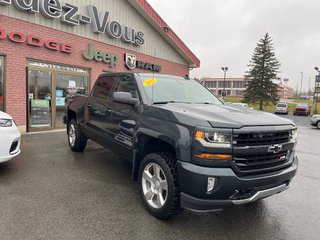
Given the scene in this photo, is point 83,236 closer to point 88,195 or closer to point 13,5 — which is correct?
point 88,195

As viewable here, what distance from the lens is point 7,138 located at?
4312 mm

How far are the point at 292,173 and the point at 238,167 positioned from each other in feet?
3.14

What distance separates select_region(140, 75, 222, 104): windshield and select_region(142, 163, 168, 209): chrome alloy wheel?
987mm

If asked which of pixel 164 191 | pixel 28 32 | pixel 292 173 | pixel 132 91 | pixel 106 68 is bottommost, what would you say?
pixel 164 191

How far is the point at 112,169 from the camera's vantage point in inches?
203

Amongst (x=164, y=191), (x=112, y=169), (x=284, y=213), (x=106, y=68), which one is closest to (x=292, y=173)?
(x=284, y=213)

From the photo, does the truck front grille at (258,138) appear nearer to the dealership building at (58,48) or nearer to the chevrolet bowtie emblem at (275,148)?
the chevrolet bowtie emblem at (275,148)

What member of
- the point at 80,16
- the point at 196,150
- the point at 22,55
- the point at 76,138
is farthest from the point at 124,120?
the point at 80,16

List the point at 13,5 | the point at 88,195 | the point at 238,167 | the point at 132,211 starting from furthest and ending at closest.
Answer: the point at 13,5 → the point at 88,195 → the point at 132,211 → the point at 238,167

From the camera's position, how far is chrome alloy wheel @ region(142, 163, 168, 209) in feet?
10.4

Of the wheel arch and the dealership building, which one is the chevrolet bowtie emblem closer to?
the wheel arch

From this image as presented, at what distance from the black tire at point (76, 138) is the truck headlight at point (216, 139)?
13.3 ft

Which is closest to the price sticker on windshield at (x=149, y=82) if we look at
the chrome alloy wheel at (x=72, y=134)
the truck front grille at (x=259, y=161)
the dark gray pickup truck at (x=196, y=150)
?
the dark gray pickup truck at (x=196, y=150)

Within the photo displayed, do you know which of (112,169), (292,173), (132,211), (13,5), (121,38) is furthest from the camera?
(121,38)
